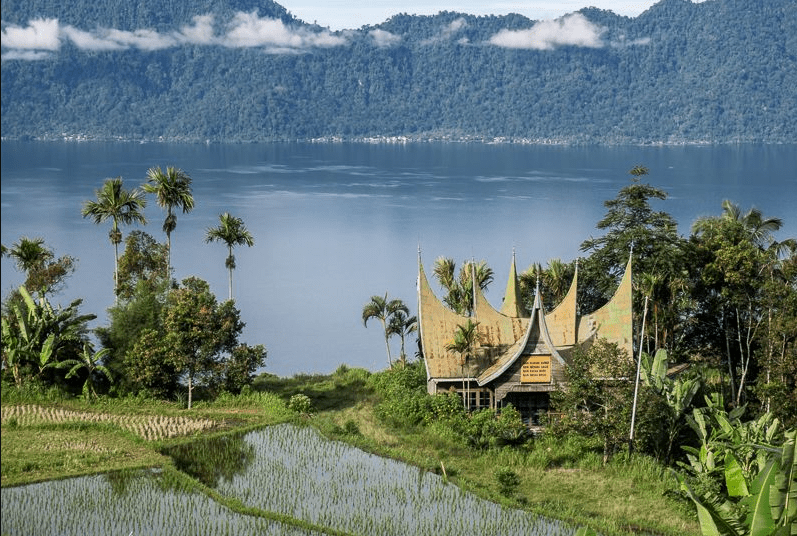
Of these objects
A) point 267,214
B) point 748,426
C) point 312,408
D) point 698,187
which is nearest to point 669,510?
point 748,426

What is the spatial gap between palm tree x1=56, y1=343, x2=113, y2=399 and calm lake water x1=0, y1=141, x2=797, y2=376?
399cm

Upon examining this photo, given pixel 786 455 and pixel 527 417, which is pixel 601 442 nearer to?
pixel 527 417

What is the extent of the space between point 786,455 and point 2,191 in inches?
442

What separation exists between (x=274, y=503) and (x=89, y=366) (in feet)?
26.9

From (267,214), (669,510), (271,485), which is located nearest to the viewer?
(669,510)

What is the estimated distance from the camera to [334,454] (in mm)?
29266

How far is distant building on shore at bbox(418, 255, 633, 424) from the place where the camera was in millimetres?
30578

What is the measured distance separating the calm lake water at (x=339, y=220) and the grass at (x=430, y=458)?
7.05 metres

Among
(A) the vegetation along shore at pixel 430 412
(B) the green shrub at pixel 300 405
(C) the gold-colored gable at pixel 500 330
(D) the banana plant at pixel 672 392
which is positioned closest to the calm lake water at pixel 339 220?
(A) the vegetation along shore at pixel 430 412

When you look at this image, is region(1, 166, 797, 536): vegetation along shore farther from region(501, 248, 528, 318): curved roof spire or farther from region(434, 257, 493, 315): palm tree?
region(501, 248, 528, 318): curved roof spire

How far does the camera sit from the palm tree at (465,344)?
30.7 meters

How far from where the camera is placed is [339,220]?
11088cm

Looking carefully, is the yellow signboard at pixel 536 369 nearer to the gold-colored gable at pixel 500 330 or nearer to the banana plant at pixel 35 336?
the gold-colored gable at pixel 500 330

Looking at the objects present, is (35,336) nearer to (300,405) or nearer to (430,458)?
(300,405)
